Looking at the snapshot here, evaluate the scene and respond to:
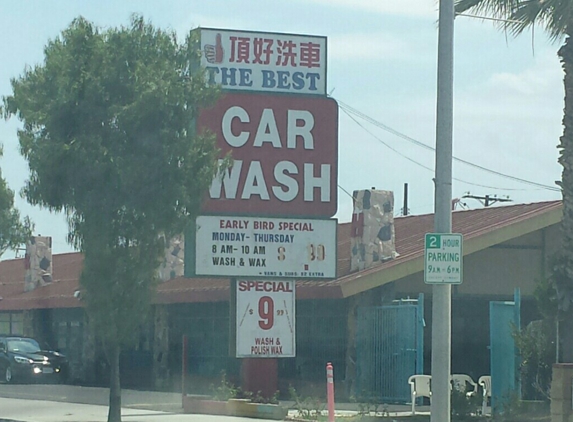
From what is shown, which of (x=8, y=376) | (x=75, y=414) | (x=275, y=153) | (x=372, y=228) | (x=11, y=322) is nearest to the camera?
(x=275, y=153)

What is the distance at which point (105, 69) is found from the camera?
19.1m

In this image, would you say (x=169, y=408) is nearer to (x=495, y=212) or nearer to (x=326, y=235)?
(x=326, y=235)

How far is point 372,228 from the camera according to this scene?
2728 centimetres

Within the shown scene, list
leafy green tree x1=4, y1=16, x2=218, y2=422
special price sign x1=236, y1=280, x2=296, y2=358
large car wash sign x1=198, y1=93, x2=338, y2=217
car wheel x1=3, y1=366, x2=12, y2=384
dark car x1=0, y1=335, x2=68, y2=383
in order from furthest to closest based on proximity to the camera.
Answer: car wheel x1=3, y1=366, x2=12, y2=384 < dark car x1=0, y1=335, x2=68, y2=383 < special price sign x1=236, y1=280, x2=296, y2=358 < large car wash sign x1=198, y1=93, x2=338, y2=217 < leafy green tree x1=4, y1=16, x2=218, y2=422

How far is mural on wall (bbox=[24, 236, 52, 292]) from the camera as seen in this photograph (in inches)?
1633

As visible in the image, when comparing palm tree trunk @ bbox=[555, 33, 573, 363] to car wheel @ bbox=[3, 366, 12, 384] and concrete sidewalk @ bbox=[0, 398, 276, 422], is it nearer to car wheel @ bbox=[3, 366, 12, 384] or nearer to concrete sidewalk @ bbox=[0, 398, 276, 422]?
concrete sidewalk @ bbox=[0, 398, 276, 422]

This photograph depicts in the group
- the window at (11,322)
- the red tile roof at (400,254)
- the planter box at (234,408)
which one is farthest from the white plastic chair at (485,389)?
the window at (11,322)

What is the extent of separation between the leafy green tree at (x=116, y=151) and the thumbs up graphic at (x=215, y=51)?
104 inches

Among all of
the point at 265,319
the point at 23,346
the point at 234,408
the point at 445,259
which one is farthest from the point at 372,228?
the point at 23,346

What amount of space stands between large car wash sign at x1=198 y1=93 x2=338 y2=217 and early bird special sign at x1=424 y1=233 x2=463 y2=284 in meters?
8.49

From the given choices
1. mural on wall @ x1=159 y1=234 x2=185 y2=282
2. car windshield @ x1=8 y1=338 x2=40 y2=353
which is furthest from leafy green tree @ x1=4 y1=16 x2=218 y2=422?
car windshield @ x1=8 y1=338 x2=40 y2=353

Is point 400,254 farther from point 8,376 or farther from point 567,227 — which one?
point 8,376

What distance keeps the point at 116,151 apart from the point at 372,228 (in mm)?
9605

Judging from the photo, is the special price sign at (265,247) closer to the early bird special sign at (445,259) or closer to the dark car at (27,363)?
the early bird special sign at (445,259)
